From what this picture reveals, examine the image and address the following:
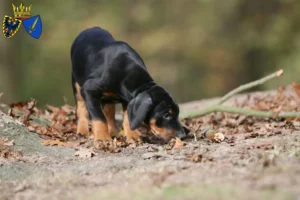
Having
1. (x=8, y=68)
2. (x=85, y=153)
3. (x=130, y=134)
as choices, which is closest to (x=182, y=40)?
(x=8, y=68)

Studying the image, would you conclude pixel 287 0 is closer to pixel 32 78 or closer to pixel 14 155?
pixel 32 78

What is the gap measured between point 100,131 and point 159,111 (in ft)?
2.82

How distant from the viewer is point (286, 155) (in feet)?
18.5

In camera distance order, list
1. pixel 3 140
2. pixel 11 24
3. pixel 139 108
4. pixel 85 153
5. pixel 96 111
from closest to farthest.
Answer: pixel 85 153, pixel 3 140, pixel 139 108, pixel 96 111, pixel 11 24

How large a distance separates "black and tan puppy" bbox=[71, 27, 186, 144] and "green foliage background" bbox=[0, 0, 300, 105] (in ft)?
44.7

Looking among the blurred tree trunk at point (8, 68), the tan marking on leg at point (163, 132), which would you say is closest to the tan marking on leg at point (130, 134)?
the tan marking on leg at point (163, 132)

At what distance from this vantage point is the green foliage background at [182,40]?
23484 mm

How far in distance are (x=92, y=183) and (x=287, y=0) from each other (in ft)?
Result: 63.5

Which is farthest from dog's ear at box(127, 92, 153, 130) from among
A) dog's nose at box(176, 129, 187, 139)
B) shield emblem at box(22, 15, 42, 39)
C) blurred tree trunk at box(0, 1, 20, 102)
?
blurred tree trunk at box(0, 1, 20, 102)

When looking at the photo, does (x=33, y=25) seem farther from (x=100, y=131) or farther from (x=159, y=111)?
(x=159, y=111)

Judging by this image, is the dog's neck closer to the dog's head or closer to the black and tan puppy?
the black and tan puppy

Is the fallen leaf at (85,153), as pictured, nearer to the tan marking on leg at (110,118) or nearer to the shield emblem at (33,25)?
the tan marking on leg at (110,118)

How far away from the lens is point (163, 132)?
288 inches

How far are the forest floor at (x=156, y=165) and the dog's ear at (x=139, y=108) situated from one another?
0.93 ft
